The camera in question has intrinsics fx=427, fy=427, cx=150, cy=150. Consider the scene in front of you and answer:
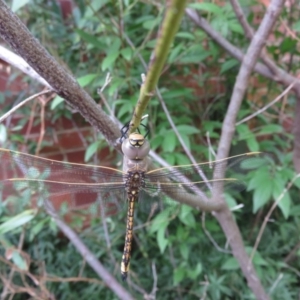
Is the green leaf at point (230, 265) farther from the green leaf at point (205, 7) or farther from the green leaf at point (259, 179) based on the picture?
the green leaf at point (205, 7)

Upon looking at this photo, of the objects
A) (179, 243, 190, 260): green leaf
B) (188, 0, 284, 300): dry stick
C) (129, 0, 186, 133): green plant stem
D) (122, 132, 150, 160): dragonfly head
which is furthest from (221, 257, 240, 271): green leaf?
(129, 0, 186, 133): green plant stem

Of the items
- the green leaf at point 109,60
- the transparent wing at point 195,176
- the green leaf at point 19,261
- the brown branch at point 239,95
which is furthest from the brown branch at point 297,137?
the green leaf at point 19,261

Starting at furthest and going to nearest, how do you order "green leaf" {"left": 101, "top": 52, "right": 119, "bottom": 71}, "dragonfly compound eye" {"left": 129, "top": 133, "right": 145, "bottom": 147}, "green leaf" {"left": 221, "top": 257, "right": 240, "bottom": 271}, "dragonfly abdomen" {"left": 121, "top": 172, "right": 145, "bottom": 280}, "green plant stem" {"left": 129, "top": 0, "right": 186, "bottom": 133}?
"green leaf" {"left": 221, "top": 257, "right": 240, "bottom": 271} → "green leaf" {"left": 101, "top": 52, "right": 119, "bottom": 71} → "dragonfly abdomen" {"left": 121, "top": 172, "right": 145, "bottom": 280} → "dragonfly compound eye" {"left": 129, "top": 133, "right": 145, "bottom": 147} → "green plant stem" {"left": 129, "top": 0, "right": 186, "bottom": 133}

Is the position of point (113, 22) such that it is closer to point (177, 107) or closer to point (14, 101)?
point (177, 107)

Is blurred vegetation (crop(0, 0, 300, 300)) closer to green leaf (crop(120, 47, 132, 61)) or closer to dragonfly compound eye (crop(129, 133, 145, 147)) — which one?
green leaf (crop(120, 47, 132, 61))

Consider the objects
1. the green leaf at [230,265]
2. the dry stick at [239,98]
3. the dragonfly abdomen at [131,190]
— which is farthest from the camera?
the green leaf at [230,265]

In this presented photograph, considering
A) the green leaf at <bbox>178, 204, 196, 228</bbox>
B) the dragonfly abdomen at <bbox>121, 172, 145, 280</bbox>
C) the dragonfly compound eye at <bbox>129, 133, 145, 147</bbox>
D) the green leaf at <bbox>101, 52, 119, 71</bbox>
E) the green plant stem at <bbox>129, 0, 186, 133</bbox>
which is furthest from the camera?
the green leaf at <bbox>178, 204, 196, 228</bbox>

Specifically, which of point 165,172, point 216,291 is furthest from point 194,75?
point 165,172
